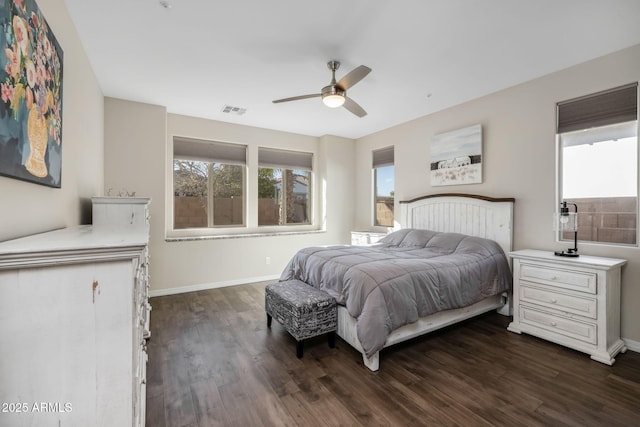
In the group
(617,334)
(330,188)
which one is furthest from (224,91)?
(617,334)

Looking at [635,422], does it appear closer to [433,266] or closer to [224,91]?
[433,266]

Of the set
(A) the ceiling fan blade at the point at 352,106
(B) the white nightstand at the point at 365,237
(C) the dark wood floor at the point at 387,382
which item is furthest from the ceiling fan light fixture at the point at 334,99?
(B) the white nightstand at the point at 365,237

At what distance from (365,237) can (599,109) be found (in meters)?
3.34

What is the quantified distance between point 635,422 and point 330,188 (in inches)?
181

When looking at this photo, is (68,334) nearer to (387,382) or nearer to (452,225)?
(387,382)

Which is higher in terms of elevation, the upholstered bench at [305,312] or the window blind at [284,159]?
the window blind at [284,159]

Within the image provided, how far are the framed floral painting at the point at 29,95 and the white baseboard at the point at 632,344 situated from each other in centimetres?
448

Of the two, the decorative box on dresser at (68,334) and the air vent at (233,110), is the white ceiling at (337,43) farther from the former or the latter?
the decorative box on dresser at (68,334)

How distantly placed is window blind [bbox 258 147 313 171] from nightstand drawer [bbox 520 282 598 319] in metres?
3.97

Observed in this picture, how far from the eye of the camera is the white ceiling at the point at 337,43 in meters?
2.07

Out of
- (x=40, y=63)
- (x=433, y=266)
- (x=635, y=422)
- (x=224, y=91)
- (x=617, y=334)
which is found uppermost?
(x=224, y=91)

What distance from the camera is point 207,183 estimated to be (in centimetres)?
467

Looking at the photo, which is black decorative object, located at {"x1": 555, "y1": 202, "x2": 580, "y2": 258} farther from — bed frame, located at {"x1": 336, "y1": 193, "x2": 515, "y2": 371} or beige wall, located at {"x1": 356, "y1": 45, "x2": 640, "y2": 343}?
bed frame, located at {"x1": 336, "y1": 193, "x2": 515, "y2": 371}

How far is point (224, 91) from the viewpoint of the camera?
→ 348 centimetres
